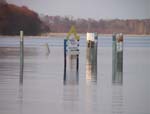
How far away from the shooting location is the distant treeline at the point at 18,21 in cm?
2411

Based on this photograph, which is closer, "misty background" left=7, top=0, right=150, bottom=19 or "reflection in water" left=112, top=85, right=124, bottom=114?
"reflection in water" left=112, top=85, right=124, bottom=114

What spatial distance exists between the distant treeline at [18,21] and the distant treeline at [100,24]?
1.50 feet

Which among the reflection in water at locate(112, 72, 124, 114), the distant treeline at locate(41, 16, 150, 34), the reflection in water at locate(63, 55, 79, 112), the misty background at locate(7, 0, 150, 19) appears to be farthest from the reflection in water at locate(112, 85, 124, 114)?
the misty background at locate(7, 0, 150, 19)

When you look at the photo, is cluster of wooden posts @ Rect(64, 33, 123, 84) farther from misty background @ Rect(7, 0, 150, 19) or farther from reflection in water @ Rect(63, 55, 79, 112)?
misty background @ Rect(7, 0, 150, 19)

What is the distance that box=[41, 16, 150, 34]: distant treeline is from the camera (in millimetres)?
23812

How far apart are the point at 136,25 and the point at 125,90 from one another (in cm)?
1813

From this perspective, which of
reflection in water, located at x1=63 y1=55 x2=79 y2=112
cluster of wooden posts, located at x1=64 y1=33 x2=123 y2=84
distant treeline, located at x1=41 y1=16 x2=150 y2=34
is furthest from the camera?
distant treeline, located at x1=41 y1=16 x2=150 y2=34

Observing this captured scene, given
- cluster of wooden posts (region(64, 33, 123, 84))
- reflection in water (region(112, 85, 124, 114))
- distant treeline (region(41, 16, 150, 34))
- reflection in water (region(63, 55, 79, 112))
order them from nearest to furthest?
reflection in water (region(112, 85, 124, 114)), reflection in water (region(63, 55, 79, 112)), cluster of wooden posts (region(64, 33, 123, 84)), distant treeline (region(41, 16, 150, 34))

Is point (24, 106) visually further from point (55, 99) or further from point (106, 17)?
point (106, 17)

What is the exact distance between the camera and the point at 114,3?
24172mm

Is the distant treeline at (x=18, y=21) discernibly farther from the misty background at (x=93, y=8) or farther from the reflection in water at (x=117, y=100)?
the reflection in water at (x=117, y=100)

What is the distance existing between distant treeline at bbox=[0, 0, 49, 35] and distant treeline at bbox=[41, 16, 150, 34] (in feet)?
1.50

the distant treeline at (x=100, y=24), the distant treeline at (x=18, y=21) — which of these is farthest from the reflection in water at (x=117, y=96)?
the distant treeline at (x=18, y=21)

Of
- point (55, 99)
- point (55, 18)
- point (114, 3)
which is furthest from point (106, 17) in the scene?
point (55, 99)
